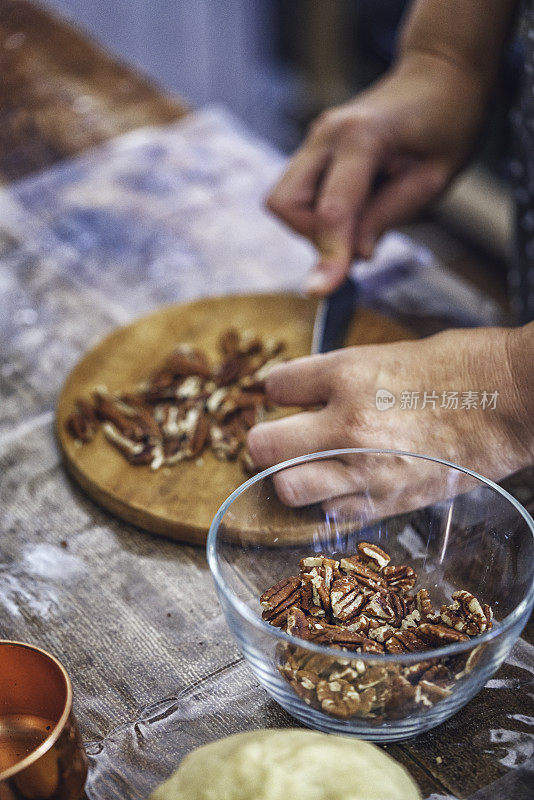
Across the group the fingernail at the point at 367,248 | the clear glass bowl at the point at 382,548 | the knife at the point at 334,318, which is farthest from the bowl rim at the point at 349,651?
the fingernail at the point at 367,248

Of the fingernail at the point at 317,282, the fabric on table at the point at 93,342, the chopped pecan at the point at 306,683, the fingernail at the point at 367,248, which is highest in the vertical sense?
the chopped pecan at the point at 306,683

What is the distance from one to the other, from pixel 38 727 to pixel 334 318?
0.63 metres

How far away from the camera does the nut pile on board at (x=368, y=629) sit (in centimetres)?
55

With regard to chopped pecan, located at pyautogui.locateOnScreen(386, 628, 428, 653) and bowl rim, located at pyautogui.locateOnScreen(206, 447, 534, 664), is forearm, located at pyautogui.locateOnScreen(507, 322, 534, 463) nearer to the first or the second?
bowl rim, located at pyautogui.locateOnScreen(206, 447, 534, 664)

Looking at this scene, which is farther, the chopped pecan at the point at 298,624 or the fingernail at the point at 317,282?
the fingernail at the point at 317,282

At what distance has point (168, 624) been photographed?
730 mm

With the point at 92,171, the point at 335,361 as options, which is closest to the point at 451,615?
the point at 335,361

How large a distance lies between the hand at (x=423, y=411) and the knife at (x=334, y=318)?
0.18 metres

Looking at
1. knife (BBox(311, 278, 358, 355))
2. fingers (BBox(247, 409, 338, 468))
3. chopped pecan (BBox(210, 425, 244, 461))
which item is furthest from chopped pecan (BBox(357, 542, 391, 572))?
knife (BBox(311, 278, 358, 355))

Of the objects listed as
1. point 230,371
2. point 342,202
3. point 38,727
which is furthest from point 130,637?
point 342,202

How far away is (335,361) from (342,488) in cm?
15

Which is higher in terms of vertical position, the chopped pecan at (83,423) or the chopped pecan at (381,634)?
the chopped pecan at (381,634)

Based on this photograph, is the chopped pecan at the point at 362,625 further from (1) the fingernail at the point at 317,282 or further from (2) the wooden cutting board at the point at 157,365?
(1) the fingernail at the point at 317,282

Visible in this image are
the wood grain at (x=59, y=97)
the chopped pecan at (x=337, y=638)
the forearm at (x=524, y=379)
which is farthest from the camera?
the wood grain at (x=59, y=97)
